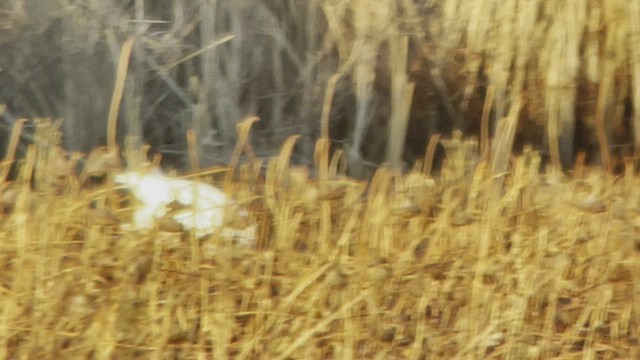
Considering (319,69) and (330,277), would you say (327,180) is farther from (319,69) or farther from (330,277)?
(319,69)

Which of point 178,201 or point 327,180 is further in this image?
point 327,180

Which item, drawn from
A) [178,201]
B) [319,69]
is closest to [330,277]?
[178,201]

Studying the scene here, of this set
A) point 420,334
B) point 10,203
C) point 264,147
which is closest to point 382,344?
point 420,334

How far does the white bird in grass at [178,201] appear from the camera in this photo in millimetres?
3787

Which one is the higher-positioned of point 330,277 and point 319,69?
point 319,69

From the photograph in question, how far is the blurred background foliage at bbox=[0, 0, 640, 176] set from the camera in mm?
5211

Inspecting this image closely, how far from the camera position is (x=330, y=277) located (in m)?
3.69

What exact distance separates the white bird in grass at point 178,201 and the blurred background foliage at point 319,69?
1094 mm

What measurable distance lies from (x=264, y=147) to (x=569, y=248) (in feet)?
5.90

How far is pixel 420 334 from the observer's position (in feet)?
12.2

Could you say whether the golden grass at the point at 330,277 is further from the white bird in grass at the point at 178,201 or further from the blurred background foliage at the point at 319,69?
the blurred background foliage at the point at 319,69

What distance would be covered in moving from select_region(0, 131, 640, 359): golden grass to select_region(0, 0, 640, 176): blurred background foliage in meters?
1.04

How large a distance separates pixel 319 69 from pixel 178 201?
186 cm

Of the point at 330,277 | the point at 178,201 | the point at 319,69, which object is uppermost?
the point at 319,69
